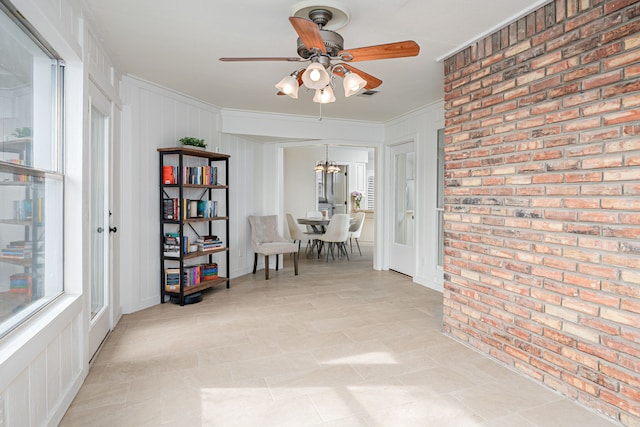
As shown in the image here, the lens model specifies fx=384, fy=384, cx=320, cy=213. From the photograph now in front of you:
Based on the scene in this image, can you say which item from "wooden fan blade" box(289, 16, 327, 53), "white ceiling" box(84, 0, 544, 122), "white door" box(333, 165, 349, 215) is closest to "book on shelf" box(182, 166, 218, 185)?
"white ceiling" box(84, 0, 544, 122)

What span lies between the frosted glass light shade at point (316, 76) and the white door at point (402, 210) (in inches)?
133

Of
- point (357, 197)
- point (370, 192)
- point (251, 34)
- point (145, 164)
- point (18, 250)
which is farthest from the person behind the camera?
point (370, 192)

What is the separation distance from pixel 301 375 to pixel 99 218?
2.07 metres

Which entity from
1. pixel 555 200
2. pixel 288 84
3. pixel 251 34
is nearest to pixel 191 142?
pixel 251 34

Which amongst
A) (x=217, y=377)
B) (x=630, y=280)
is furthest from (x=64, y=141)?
(x=630, y=280)

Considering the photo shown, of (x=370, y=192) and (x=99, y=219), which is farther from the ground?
(x=370, y=192)

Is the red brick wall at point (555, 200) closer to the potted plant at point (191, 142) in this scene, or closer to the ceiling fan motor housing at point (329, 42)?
the ceiling fan motor housing at point (329, 42)

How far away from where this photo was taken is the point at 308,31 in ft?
6.46

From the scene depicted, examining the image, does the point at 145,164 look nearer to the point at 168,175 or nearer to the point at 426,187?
the point at 168,175

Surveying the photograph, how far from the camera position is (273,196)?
6027 millimetres

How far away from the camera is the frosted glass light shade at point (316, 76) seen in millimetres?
2225

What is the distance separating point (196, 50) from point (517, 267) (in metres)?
2.93

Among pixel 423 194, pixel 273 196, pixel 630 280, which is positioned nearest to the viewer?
pixel 630 280

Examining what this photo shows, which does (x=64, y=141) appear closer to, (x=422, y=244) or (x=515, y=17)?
(x=515, y=17)
